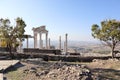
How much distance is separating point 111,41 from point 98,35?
2067mm

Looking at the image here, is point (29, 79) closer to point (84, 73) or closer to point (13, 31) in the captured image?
point (84, 73)

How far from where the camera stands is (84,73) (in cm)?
1300

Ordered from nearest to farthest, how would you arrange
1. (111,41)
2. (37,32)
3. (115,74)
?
1. (115,74)
2. (111,41)
3. (37,32)

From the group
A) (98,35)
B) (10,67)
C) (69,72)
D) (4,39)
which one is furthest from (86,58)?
(69,72)

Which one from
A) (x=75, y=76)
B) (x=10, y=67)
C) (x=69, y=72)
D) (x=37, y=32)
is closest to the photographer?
(x=75, y=76)

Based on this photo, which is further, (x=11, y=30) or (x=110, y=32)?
(x=110, y=32)

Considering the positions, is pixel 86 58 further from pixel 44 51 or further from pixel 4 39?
pixel 4 39

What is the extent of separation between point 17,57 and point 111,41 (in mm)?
13664

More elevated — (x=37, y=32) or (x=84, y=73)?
(x=37, y=32)

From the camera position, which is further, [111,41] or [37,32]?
[37,32]

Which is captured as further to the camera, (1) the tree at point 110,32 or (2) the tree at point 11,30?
(1) the tree at point 110,32

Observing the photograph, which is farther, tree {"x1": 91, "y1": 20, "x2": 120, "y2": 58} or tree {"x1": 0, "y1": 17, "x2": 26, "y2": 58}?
tree {"x1": 91, "y1": 20, "x2": 120, "y2": 58}

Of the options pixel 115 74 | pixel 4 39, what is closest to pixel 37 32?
pixel 4 39

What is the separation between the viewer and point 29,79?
43.6 ft
